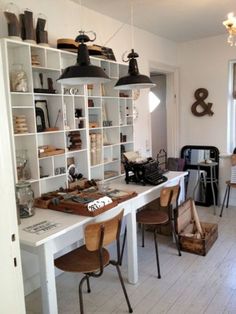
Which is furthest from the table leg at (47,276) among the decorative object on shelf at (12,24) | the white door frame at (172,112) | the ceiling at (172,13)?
the white door frame at (172,112)

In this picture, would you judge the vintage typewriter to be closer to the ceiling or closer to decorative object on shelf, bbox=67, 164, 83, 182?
decorative object on shelf, bbox=67, 164, 83, 182

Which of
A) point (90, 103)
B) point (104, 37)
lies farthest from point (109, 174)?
point (104, 37)

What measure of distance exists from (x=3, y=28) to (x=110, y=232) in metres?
1.81

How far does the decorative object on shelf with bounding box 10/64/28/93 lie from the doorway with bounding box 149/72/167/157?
3.27 meters

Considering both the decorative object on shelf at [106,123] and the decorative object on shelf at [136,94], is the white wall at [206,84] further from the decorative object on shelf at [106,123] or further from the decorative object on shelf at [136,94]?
the decorative object on shelf at [106,123]

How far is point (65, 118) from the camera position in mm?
2840

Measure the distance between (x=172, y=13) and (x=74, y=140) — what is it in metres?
1.90

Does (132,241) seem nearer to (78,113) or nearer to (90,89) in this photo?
(78,113)

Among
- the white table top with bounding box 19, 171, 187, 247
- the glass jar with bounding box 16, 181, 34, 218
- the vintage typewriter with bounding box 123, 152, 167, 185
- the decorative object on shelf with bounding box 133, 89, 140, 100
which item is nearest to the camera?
the white table top with bounding box 19, 171, 187, 247

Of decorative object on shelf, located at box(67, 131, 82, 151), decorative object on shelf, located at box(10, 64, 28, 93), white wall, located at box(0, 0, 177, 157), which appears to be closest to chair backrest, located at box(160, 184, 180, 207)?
decorative object on shelf, located at box(67, 131, 82, 151)

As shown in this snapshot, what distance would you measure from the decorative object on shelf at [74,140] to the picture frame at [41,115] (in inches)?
11.0

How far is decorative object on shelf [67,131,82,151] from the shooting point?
2975 mm

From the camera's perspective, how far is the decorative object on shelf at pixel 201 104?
15.9 feet

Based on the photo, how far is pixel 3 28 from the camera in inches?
95.2
